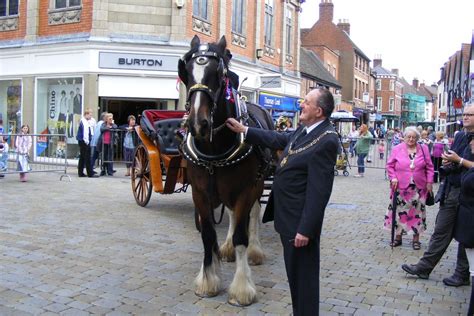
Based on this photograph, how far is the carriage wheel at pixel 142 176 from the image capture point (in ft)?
29.5

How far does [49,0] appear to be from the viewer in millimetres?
18266

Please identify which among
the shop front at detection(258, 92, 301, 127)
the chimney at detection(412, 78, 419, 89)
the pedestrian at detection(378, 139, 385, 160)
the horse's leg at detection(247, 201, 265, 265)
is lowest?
the horse's leg at detection(247, 201, 265, 265)

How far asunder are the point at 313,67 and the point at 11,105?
2485 centimetres

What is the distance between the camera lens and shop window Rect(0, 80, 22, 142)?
63.5 ft

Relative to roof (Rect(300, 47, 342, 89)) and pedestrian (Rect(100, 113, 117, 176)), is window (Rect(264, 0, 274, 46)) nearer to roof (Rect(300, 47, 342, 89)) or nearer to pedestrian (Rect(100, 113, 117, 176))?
roof (Rect(300, 47, 342, 89))

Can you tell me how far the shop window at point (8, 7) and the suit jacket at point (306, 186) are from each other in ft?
62.0

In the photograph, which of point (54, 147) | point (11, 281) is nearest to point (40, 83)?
point (54, 147)

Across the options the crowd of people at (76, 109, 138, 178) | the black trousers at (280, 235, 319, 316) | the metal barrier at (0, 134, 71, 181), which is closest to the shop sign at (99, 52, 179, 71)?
the crowd of people at (76, 109, 138, 178)

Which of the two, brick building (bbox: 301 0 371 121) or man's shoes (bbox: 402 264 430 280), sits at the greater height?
brick building (bbox: 301 0 371 121)

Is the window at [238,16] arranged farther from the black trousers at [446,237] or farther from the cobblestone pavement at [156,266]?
the black trousers at [446,237]

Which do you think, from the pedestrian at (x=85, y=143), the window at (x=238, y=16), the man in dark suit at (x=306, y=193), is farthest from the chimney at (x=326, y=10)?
the man in dark suit at (x=306, y=193)

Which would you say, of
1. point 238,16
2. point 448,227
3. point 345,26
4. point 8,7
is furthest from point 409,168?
point 345,26

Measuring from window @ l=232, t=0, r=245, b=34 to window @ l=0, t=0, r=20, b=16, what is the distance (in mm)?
8845

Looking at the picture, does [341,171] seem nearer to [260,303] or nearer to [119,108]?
[119,108]
